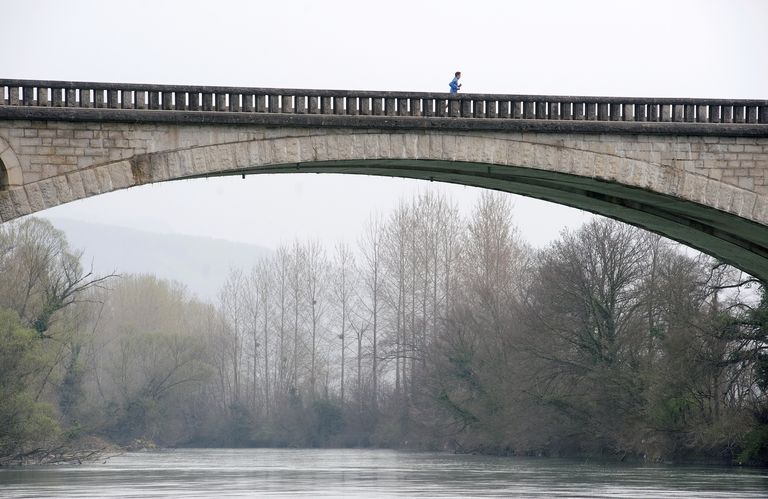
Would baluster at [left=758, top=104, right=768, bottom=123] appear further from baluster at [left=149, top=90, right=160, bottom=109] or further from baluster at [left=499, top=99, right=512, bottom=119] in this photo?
baluster at [left=149, top=90, right=160, bottom=109]

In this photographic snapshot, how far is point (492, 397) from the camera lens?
69.1 m

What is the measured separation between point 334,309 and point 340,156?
72.7 meters

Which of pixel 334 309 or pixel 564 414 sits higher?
pixel 334 309

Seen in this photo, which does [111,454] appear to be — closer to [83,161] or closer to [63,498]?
[63,498]

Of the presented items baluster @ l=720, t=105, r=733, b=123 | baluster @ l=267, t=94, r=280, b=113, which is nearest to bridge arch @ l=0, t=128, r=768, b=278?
baluster @ l=267, t=94, r=280, b=113

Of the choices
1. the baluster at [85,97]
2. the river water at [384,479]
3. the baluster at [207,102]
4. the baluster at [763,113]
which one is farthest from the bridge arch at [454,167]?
the river water at [384,479]

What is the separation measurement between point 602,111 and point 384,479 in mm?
16074

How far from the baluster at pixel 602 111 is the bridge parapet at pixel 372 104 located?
0.08ft

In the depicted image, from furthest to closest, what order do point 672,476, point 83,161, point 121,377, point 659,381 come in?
point 121,377 → point 659,381 → point 672,476 → point 83,161

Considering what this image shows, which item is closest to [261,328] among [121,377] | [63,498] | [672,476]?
[121,377]

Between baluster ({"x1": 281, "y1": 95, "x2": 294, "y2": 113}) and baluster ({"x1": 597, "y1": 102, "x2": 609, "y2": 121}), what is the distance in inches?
303

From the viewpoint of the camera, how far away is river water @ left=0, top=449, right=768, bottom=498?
124 feet

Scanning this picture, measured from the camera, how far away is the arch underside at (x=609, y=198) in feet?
115

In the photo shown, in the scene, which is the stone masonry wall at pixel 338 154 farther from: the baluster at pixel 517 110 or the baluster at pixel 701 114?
the baluster at pixel 701 114
